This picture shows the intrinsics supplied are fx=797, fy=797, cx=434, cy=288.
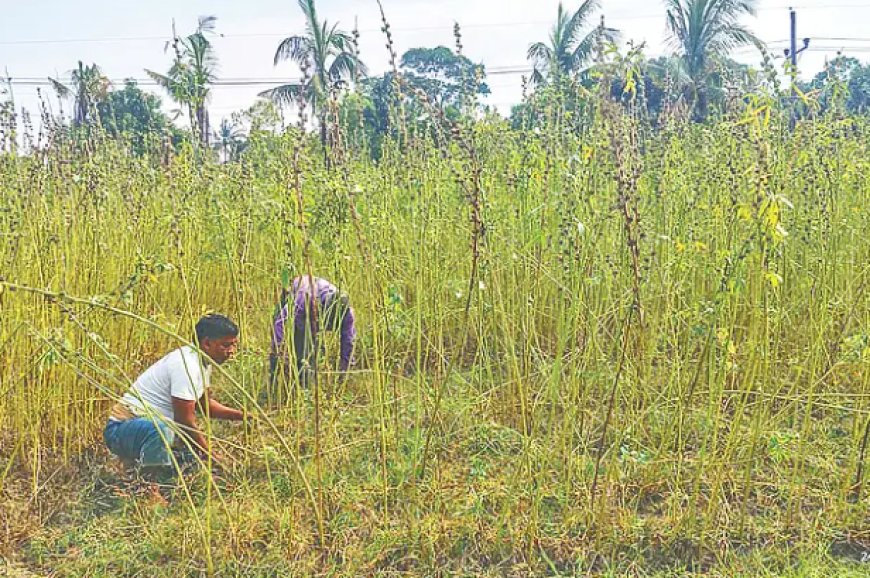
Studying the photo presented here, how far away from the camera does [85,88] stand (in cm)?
371

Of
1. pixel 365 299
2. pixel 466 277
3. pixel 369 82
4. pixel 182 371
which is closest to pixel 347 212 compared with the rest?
pixel 182 371

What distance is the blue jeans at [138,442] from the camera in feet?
10.1

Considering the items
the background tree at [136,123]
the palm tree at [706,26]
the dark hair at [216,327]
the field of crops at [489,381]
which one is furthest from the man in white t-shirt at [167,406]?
the palm tree at [706,26]

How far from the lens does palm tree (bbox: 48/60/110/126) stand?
3.63 m

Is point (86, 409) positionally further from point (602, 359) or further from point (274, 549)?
point (602, 359)

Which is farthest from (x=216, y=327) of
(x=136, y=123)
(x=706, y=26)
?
(x=706, y=26)

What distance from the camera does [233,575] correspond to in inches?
100

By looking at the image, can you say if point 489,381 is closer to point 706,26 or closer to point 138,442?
point 138,442

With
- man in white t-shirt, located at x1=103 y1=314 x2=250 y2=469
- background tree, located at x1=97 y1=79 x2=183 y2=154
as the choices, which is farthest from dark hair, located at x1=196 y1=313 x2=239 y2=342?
background tree, located at x1=97 y1=79 x2=183 y2=154

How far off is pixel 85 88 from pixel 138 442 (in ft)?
5.64

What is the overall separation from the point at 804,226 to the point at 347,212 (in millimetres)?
2140

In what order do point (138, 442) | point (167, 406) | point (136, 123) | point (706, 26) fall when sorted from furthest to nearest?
point (706, 26) → point (136, 123) → point (167, 406) → point (138, 442)

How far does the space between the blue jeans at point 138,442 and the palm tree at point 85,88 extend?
1.52m

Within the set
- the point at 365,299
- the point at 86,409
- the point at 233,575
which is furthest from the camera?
the point at 365,299
